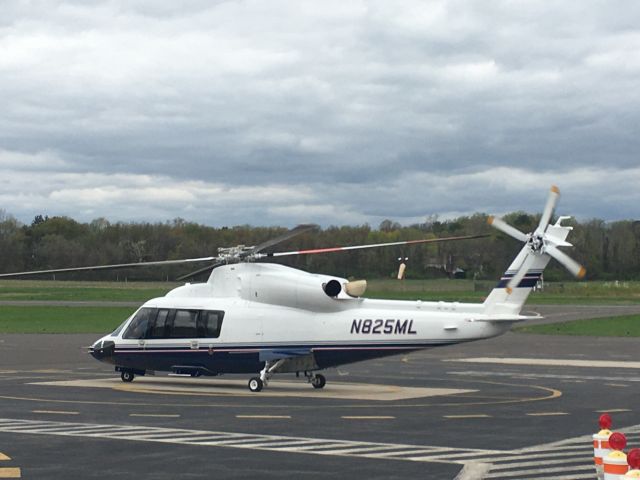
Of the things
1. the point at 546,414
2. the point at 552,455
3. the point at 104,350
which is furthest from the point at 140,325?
the point at 552,455

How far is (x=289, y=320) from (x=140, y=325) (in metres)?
5.44

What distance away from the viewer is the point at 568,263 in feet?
91.6

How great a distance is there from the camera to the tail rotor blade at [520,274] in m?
31.1

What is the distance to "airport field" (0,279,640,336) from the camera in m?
68.8

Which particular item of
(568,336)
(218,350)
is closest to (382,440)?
(218,350)

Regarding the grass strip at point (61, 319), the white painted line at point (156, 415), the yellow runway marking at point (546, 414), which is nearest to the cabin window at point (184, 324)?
the white painted line at point (156, 415)

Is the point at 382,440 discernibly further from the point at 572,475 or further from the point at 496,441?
the point at 572,475

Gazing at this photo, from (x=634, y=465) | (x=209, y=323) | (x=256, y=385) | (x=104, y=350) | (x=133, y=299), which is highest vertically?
(x=209, y=323)

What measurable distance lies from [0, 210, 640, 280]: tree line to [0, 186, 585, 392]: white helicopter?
74.5 meters

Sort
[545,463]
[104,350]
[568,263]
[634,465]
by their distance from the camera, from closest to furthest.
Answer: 1. [634,465]
2. [545,463]
3. [568,263]
4. [104,350]

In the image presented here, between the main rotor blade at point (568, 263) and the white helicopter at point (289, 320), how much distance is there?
0.34 ft

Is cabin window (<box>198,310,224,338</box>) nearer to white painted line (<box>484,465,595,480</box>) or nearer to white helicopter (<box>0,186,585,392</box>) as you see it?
white helicopter (<box>0,186,585,392</box>)

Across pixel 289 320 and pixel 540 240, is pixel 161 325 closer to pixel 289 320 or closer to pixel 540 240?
pixel 289 320

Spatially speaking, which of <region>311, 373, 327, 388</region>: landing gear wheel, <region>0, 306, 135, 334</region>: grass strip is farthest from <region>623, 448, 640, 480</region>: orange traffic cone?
<region>0, 306, 135, 334</region>: grass strip
